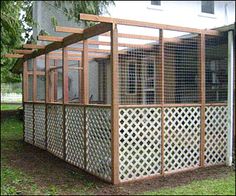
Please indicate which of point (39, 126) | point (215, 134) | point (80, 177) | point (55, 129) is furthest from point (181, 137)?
point (39, 126)

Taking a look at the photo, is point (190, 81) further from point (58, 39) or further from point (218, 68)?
point (58, 39)

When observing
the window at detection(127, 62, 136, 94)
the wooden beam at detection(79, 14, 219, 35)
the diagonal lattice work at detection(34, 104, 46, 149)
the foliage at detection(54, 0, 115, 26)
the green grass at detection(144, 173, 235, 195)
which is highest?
the foliage at detection(54, 0, 115, 26)

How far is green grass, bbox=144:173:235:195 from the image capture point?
219 inches

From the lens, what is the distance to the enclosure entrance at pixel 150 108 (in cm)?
633

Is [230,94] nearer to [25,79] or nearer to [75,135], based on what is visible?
[75,135]

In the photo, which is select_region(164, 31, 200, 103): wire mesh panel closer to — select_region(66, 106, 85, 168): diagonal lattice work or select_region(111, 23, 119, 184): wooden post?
select_region(111, 23, 119, 184): wooden post

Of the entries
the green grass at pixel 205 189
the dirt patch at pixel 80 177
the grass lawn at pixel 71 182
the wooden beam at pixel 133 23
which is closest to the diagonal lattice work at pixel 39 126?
the dirt patch at pixel 80 177

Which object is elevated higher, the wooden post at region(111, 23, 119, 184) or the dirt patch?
the wooden post at region(111, 23, 119, 184)

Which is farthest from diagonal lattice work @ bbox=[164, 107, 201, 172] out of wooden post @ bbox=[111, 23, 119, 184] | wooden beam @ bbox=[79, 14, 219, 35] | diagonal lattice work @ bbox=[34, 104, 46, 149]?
diagonal lattice work @ bbox=[34, 104, 46, 149]

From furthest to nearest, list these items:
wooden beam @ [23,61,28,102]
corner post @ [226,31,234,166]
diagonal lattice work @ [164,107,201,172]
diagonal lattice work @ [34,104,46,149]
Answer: wooden beam @ [23,61,28,102] → diagonal lattice work @ [34,104,46,149] → corner post @ [226,31,234,166] → diagonal lattice work @ [164,107,201,172]

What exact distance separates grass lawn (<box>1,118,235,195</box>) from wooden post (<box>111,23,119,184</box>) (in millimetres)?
327

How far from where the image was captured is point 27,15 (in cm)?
618

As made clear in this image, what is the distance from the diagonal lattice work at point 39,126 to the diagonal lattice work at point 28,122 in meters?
0.42

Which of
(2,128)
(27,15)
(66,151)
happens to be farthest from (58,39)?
(2,128)
